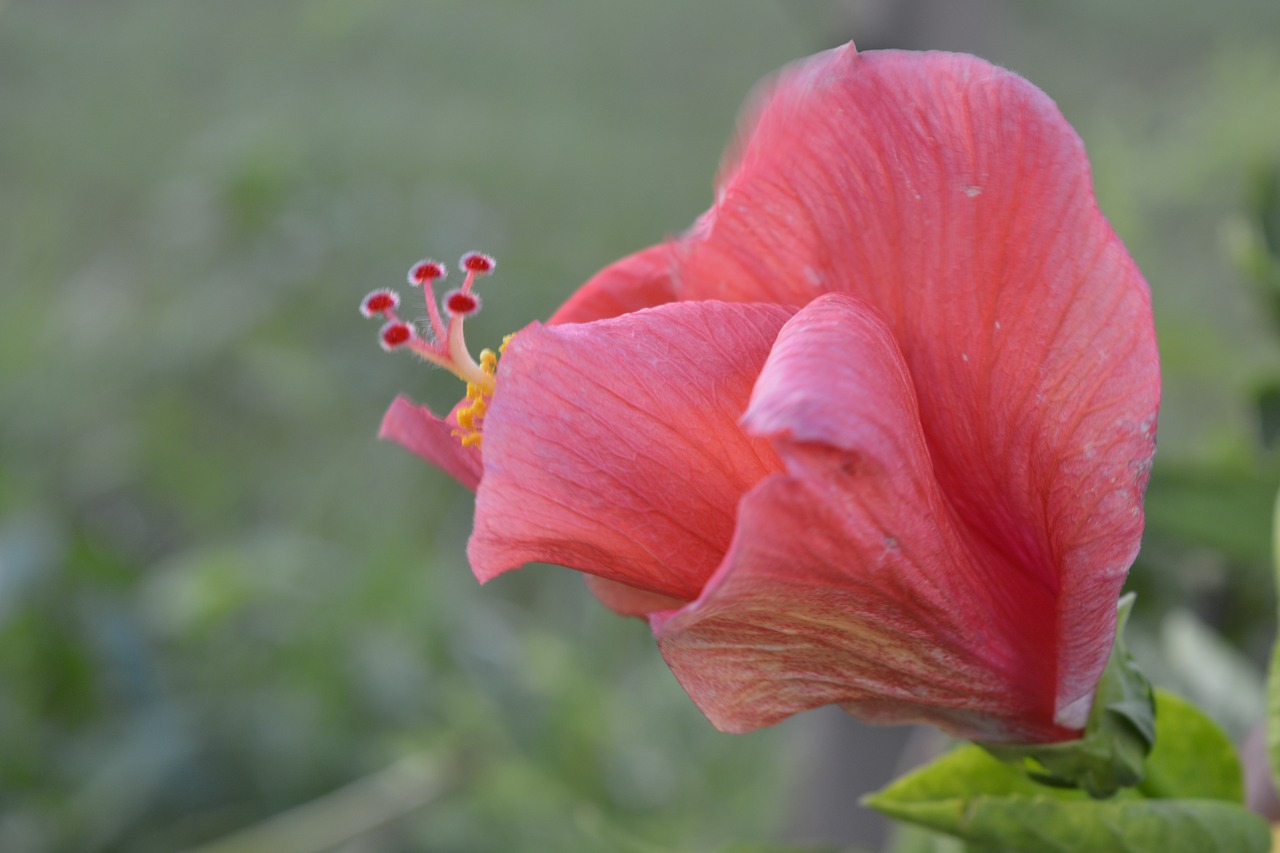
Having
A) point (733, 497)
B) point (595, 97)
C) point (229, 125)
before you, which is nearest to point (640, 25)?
point (595, 97)

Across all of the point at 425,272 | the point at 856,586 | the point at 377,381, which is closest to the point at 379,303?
the point at 425,272

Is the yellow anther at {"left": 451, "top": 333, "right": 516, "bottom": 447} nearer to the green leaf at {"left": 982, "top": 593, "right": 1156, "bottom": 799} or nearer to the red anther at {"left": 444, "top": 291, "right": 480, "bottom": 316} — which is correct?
the red anther at {"left": 444, "top": 291, "right": 480, "bottom": 316}

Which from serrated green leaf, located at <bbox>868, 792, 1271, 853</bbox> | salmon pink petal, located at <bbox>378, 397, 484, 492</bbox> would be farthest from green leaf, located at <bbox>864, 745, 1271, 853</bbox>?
salmon pink petal, located at <bbox>378, 397, 484, 492</bbox>

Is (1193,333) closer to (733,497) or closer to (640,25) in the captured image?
(733,497)

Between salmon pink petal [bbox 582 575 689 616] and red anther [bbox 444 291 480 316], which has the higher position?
red anther [bbox 444 291 480 316]

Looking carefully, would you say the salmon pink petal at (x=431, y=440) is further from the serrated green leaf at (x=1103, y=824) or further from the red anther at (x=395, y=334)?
the serrated green leaf at (x=1103, y=824)

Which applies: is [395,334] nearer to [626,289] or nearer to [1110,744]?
[626,289]
